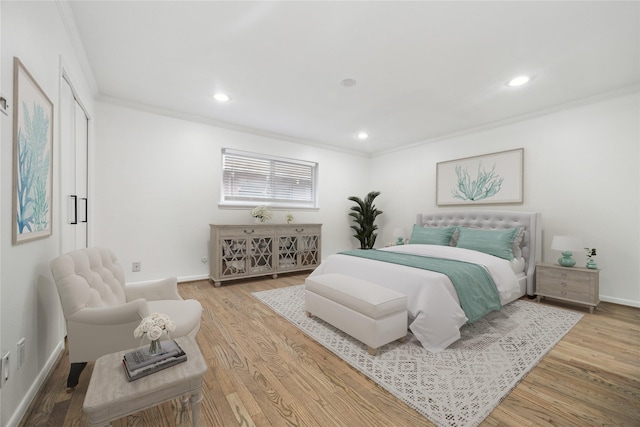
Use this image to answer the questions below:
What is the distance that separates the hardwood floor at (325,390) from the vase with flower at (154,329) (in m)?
0.49

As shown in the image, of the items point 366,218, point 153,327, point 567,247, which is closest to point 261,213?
point 366,218

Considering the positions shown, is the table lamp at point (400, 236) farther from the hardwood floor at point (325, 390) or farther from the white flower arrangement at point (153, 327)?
the white flower arrangement at point (153, 327)

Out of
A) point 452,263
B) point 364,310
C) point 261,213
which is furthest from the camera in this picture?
point 261,213

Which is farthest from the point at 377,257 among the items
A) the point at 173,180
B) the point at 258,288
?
the point at 173,180

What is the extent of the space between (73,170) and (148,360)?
7.49ft

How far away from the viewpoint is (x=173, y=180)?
3.91 metres

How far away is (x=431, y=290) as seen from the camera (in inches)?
88.4

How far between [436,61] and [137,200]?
13.0 ft

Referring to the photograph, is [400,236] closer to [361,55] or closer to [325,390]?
[361,55]

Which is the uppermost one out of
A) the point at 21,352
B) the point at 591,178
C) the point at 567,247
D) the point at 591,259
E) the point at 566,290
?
the point at 591,178

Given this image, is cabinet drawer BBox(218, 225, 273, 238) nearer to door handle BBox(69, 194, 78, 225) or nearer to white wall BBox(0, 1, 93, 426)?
door handle BBox(69, 194, 78, 225)

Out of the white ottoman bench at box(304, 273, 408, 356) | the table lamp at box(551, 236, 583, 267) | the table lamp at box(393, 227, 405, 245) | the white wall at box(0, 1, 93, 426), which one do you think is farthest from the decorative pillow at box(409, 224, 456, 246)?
the white wall at box(0, 1, 93, 426)

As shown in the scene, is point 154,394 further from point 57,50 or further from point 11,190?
point 57,50

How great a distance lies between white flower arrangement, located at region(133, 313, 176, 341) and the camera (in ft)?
4.04
